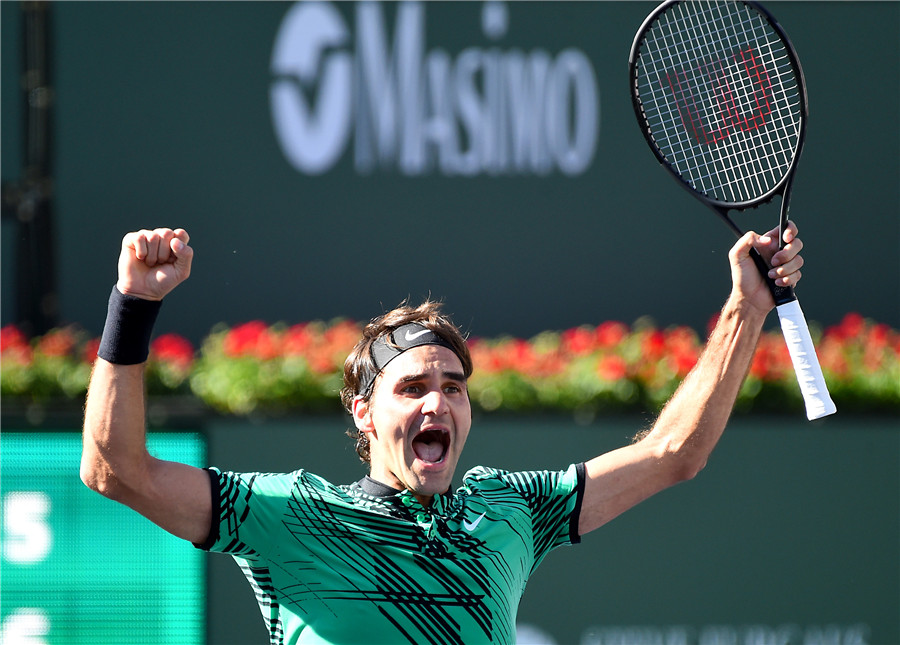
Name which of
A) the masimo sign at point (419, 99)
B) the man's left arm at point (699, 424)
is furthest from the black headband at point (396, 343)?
the masimo sign at point (419, 99)

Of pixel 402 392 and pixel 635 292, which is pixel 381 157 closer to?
pixel 635 292

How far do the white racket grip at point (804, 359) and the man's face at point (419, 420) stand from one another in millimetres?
886

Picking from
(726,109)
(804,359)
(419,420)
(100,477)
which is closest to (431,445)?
(419,420)

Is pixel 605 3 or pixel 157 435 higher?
pixel 605 3

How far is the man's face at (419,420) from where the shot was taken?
2.79m

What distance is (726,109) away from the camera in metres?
3.95

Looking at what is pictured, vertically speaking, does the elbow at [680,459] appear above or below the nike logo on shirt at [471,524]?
above

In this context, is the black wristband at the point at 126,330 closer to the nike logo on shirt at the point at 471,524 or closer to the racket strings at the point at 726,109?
the nike logo on shirt at the point at 471,524

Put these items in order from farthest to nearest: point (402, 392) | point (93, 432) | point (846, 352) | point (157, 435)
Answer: point (846, 352) → point (157, 435) → point (402, 392) → point (93, 432)

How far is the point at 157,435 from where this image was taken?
17.1 feet

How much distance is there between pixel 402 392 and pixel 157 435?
A: 8.79 ft

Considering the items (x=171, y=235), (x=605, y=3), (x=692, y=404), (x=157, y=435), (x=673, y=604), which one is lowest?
(x=673, y=604)

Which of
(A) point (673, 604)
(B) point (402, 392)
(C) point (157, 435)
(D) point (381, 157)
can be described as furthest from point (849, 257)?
(B) point (402, 392)

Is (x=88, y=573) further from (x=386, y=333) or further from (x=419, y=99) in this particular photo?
(x=419, y=99)
